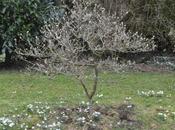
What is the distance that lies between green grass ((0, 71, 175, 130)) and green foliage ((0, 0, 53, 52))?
0.95m

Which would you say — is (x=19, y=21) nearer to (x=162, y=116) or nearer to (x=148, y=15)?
(x=148, y=15)

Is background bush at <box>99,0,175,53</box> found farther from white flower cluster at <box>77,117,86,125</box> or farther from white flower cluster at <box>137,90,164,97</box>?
white flower cluster at <box>77,117,86,125</box>

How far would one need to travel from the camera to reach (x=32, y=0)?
14.4 meters

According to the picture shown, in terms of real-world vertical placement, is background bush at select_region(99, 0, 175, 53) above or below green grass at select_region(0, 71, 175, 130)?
above

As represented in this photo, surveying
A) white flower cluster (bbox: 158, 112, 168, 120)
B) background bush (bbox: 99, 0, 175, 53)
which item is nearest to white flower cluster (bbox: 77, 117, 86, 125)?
white flower cluster (bbox: 158, 112, 168, 120)

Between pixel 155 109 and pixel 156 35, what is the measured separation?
7685 mm

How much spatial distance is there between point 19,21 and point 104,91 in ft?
13.5

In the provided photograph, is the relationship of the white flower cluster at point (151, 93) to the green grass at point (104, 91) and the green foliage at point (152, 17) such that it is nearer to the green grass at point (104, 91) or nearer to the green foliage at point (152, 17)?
the green grass at point (104, 91)

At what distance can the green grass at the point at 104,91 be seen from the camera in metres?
9.38

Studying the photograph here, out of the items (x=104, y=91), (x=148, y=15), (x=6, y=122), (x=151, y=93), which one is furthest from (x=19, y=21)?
(x=6, y=122)

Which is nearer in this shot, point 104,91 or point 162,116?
point 162,116

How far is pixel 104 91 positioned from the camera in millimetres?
11172

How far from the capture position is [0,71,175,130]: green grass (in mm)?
9375

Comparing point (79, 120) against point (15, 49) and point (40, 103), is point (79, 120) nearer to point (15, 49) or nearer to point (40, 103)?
point (40, 103)
